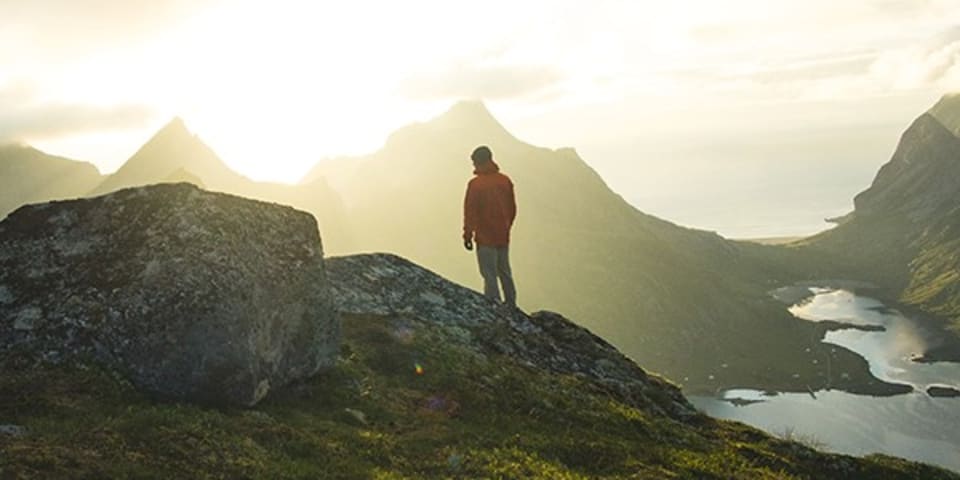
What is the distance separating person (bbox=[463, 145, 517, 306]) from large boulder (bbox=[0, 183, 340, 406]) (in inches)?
377

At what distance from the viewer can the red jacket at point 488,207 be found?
27.1 m

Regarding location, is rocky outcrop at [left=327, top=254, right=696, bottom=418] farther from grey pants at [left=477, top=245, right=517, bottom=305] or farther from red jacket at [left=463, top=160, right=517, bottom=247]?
red jacket at [left=463, top=160, right=517, bottom=247]

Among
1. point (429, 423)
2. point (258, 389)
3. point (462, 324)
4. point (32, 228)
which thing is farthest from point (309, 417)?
point (462, 324)

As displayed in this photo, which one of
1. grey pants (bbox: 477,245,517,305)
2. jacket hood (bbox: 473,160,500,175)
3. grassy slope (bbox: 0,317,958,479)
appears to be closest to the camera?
grassy slope (bbox: 0,317,958,479)

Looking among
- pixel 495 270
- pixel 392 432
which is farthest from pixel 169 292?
pixel 495 270

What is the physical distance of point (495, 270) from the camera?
28.3 metres

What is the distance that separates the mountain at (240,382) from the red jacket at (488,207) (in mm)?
6751

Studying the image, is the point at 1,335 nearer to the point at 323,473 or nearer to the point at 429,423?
the point at 323,473

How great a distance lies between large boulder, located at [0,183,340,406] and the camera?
50.6 feet

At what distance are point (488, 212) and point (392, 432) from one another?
12397 mm

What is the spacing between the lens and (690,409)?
2598cm

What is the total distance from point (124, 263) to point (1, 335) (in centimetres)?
277

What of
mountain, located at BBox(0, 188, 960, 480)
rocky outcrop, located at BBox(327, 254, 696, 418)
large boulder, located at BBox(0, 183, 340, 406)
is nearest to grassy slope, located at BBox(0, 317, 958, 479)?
mountain, located at BBox(0, 188, 960, 480)

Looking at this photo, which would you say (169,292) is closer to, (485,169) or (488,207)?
(488,207)
